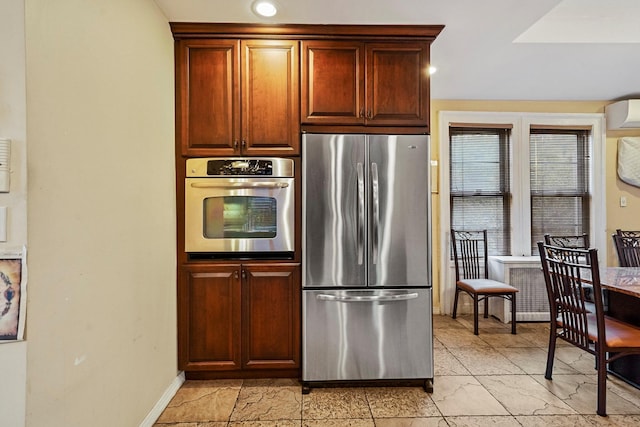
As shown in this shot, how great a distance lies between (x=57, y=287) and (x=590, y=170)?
5.13 metres

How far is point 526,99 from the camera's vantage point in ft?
12.6

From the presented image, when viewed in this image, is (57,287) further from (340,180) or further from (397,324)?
(397,324)

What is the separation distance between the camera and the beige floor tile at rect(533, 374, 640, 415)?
2.04 metres

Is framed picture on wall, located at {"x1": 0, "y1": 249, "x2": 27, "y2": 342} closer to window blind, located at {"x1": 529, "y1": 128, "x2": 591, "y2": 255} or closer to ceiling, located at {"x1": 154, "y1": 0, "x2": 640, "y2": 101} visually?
ceiling, located at {"x1": 154, "y1": 0, "x2": 640, "y2": 101}

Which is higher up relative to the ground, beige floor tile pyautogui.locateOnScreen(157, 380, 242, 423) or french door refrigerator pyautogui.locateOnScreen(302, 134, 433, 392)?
french door refrigerator pyautogui.locateOnScreen(302, 134, 433, 392)

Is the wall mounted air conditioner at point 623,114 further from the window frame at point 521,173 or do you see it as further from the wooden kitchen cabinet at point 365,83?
the wooden kitchen cabinet at point 365,83

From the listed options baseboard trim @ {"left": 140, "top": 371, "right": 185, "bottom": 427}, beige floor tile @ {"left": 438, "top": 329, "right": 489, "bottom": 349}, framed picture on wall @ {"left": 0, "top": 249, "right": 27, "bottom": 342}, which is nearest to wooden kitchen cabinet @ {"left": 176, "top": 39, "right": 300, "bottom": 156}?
framed picture on wall @ {"left": 0, "top": 249, "right": 27, "bottom": 342}

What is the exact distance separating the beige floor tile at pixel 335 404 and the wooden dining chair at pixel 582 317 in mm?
1445

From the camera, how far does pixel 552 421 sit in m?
1.93

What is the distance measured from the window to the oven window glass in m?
2.37

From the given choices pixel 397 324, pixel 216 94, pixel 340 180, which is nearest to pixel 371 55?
pixel 340 180

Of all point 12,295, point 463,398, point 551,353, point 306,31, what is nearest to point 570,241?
point 551,353

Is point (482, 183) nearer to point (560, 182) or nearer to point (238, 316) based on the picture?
point (560, 182)

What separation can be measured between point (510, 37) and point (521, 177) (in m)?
1.94
